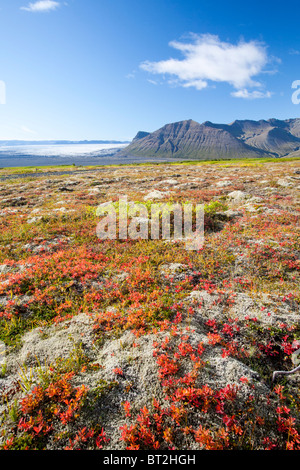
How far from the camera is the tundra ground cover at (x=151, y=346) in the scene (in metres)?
4.74

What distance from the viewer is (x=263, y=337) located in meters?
7.14

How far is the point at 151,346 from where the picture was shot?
681cm

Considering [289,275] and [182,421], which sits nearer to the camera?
[182,421]

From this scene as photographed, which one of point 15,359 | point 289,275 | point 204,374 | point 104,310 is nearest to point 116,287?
point 104,310

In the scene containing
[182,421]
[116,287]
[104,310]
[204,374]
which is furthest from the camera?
[116,287]

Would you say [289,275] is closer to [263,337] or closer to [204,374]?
[263,337]

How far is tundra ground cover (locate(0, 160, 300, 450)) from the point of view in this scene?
4742 millimetres

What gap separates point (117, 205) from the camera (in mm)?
24391

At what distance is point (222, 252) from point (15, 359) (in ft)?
39.1

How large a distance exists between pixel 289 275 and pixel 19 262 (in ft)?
51.6
